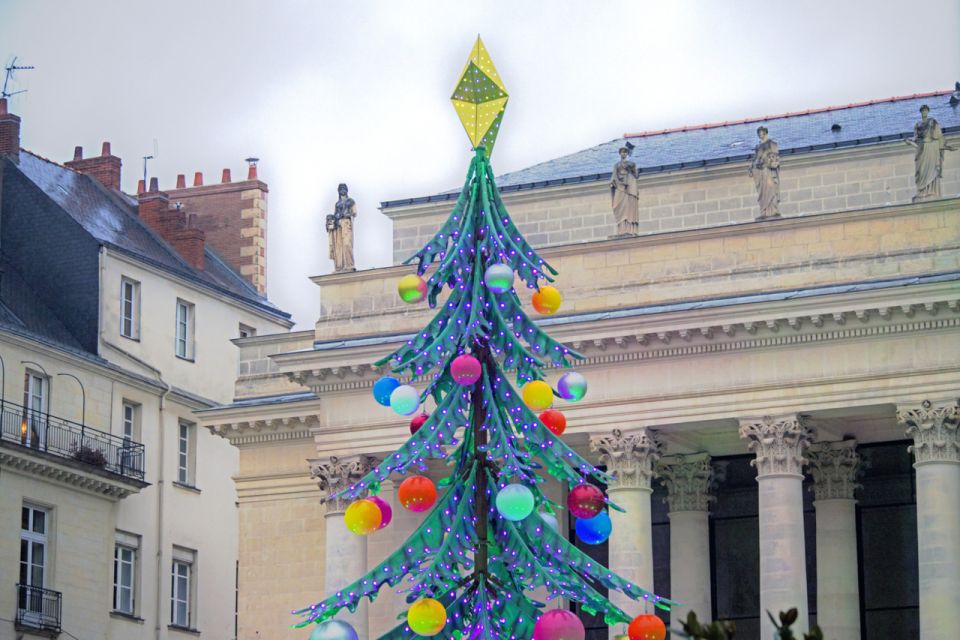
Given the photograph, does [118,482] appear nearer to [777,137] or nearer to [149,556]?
[149,556]

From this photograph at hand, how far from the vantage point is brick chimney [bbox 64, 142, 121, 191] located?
179ft

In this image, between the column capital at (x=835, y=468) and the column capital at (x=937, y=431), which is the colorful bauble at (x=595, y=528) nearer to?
the column capital at (x=937, y=431)

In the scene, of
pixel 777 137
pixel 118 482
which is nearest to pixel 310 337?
pixel 118 482

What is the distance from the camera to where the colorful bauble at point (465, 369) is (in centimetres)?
2428

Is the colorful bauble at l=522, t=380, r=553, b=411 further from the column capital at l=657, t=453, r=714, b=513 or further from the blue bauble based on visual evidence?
the column capital at l=657, t=453, r=714, b=513

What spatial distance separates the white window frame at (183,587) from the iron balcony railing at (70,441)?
269cm

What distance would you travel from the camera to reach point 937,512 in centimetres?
3681

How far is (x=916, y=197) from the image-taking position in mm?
38594

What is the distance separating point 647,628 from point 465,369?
11.2 ft

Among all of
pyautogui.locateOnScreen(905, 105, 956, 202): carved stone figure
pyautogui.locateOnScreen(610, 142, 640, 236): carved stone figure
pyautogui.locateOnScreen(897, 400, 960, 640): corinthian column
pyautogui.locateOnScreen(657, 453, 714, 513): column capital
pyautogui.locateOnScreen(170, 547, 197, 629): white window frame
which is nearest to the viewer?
pyautogui.locateOnScreen(897, 400, 960, 640): corinthian column

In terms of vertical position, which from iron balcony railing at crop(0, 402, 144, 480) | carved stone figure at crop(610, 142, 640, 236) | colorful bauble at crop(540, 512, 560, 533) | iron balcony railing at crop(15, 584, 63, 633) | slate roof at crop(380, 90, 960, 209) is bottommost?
colorful bauble at crop(540, 512, 560, 533)

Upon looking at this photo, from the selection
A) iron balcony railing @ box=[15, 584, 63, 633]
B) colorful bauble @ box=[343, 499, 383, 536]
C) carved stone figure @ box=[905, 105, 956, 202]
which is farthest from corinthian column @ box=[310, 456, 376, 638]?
colorful bauble @ box=[343, 499, 383, 536]

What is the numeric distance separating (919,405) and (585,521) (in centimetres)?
1407

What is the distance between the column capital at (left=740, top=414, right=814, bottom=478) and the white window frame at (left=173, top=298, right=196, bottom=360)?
17.1m
